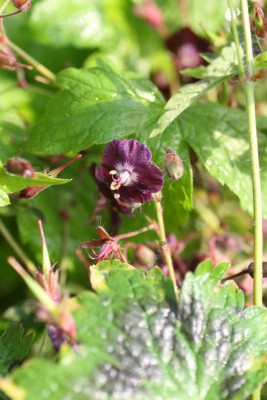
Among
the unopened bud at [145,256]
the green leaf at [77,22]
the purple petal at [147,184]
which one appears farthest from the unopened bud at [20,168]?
the green leaf at [77,22]

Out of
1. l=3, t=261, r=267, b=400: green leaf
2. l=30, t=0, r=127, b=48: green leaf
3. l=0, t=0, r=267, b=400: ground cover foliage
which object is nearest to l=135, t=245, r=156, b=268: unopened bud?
l=0, t=0, r=267, b=400: ground cover foliage

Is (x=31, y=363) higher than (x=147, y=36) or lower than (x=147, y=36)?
higher

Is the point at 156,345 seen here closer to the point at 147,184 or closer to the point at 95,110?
the point at 147,184

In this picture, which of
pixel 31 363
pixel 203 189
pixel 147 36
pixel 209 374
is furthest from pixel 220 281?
pixel 147 36

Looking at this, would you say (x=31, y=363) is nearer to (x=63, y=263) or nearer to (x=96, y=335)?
(x=96, y=335)

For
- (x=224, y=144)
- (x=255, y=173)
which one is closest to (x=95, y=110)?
(x=224, y=144)

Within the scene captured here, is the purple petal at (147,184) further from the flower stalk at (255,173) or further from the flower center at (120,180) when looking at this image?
the flower stalk at (255,173)

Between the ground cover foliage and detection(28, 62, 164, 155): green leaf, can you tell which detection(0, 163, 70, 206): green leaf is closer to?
the ground cover foliage
